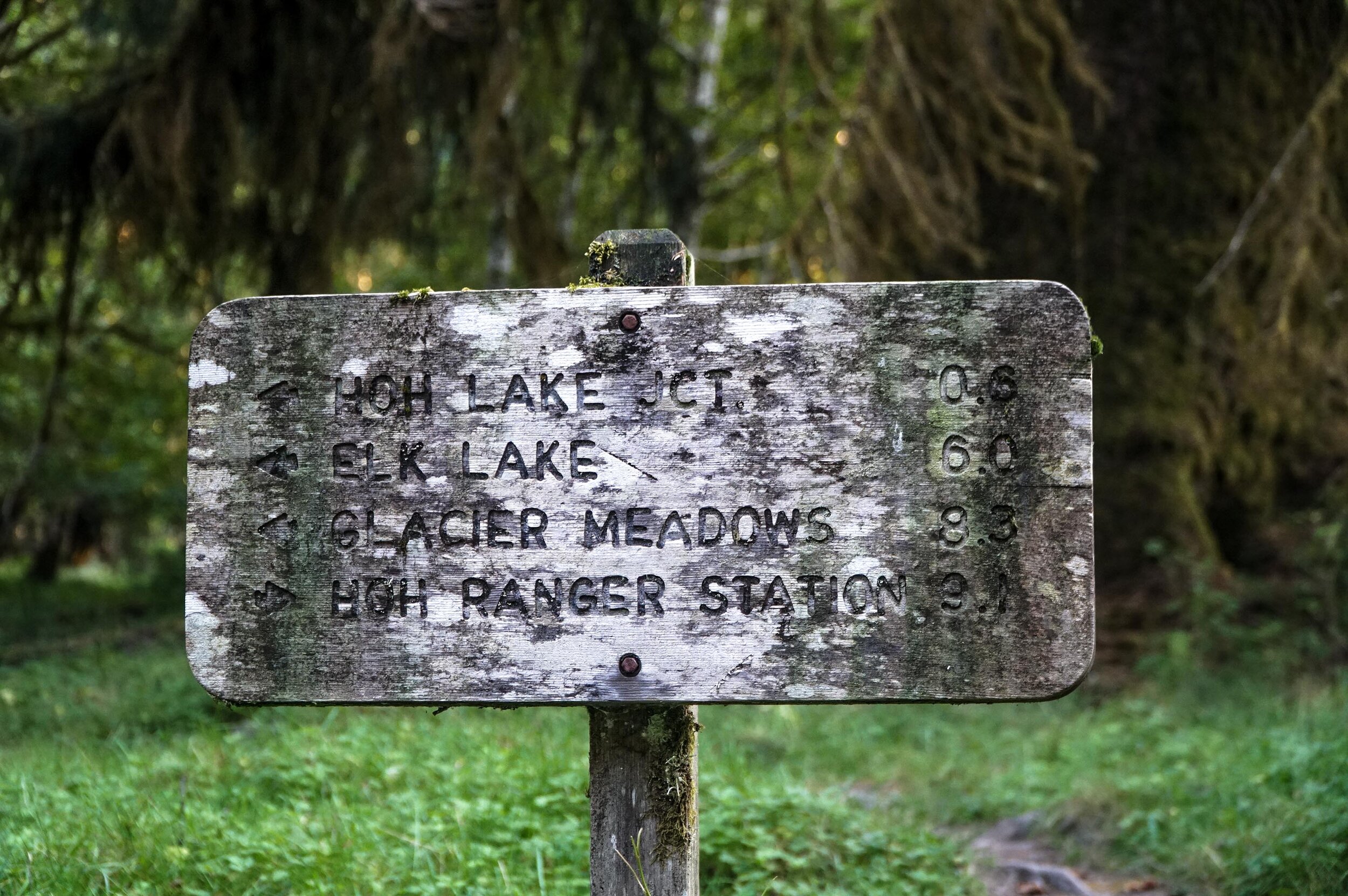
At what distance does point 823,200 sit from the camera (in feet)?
18.1

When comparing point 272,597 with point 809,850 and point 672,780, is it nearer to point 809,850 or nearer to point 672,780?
point 672,780

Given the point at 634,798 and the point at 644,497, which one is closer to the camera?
the point at 644,497

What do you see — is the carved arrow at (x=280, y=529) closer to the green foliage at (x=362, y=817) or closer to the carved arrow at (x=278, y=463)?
the carved arrow at (x=278, y=463)

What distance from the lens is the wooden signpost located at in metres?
1.86

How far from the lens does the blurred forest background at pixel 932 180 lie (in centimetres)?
564

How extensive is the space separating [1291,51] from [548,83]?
5036 mm

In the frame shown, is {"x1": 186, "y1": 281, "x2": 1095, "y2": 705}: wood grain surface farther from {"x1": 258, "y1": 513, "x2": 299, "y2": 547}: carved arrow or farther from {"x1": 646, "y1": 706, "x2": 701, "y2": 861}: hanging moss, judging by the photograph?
{"x1": 646, "y1": 706, "x2": 701, "y2": 861}: hanging moss

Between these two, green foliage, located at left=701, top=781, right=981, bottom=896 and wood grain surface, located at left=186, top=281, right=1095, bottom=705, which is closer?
wood grain surface, located at left=186, top=281, right=1095, bottom=705

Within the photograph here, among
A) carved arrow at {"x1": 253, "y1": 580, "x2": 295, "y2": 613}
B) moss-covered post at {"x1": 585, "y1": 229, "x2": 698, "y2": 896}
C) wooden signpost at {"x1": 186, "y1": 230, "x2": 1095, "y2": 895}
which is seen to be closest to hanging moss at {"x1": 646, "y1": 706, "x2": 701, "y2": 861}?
moss-covered post at {"x1": 585, "y1": 229, "x2": 698, "y2": 896}

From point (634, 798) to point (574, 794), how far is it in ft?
5.91

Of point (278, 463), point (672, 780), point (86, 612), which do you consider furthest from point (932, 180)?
point (86, 612)

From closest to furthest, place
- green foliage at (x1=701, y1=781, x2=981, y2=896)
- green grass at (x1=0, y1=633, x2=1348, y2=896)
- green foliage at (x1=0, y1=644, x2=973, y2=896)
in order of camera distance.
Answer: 1. green foliage at (x1=0, y1=644, x2=973, y2=896)
2. green grass at (x1=0, y1=633, x2=1348, y2=896)
3. green foliage at (x1=701, y1=781, x2=981, y2=896)

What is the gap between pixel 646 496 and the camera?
6.27 feet

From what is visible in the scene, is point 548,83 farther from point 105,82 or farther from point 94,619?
point 94,619
